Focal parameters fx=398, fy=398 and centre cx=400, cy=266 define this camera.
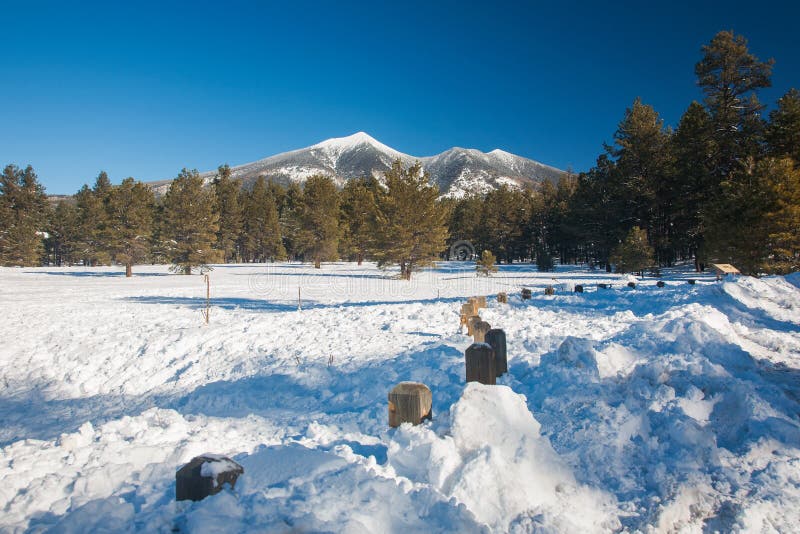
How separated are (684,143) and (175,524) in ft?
118

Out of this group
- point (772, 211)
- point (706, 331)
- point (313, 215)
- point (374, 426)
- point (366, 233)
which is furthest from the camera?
point (313, 215)

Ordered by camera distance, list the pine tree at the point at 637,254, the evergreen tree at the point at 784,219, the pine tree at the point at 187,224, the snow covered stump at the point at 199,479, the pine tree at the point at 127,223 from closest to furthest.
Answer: the snow covered stump at the point at 199,479
the evergreen tree at the point at 784,219
the pine tree at the point at 637,254
the pine tree at the point at 127,223
the pine tree at the point at 187,224

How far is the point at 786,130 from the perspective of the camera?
21.9 meters

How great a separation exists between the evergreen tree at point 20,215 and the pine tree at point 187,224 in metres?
26.9

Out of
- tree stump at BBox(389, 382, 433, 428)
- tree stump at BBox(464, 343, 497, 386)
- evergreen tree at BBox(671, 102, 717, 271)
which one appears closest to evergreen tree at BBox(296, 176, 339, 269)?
evergreen tree at BBox(671, 102, 717, 271)

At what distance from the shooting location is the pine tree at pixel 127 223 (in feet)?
116

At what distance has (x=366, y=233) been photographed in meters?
35.8

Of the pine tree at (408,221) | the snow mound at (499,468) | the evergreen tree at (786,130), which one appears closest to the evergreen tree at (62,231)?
the pine tree at (408,221)

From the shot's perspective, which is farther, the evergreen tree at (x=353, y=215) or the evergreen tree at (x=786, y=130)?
the evergreen tree at (x=353, y=215)

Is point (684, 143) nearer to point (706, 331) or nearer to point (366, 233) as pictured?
point (366, 233)

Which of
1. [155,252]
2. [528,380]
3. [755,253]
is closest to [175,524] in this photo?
[528,380]

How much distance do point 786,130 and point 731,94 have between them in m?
7.32

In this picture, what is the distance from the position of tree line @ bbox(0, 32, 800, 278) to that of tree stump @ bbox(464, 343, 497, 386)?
1973 centimetres

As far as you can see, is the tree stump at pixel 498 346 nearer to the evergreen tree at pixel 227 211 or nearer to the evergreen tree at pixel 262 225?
the evergreen tree at pixel 262 225
